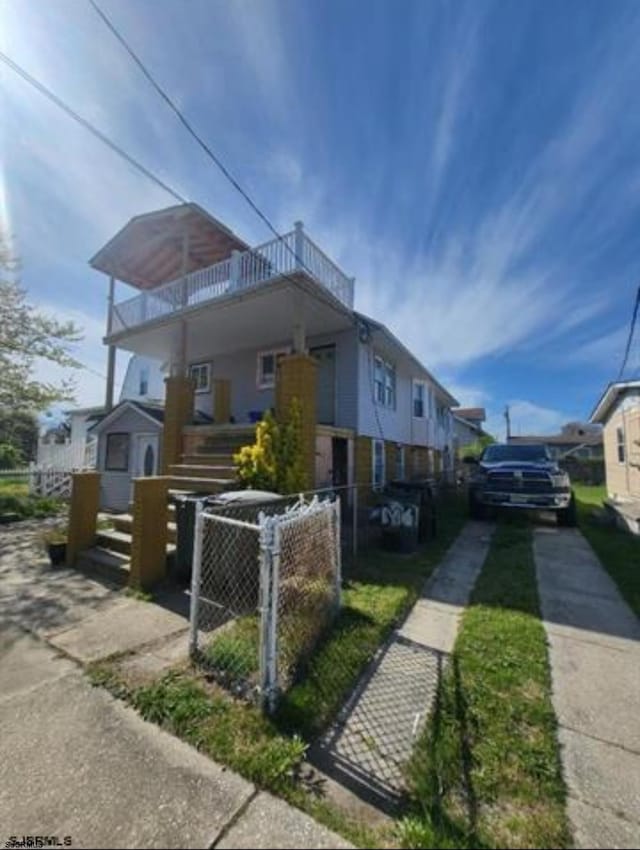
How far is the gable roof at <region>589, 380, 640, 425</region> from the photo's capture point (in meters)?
14.0

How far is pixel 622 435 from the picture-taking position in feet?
50.4

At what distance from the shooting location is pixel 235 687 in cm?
296

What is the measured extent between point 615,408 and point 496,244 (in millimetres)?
11433

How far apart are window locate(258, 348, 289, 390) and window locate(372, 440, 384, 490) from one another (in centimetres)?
352

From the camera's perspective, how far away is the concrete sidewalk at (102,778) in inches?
72.2

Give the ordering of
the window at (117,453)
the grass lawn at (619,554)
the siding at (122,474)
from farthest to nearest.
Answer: the window at (117,453), the siding at (122,474), the grass lawn at (619,554)

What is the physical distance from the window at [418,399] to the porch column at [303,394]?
8335 millimetres

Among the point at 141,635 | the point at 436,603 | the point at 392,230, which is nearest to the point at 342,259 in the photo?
the point at 392,230

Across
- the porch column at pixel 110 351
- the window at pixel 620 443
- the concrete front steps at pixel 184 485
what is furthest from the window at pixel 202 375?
the window at pixel 620 443

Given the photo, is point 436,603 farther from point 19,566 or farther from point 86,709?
point 19,566

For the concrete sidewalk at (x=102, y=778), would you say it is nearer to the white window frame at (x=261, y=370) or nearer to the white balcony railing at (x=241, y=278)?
the white balcony railing at (x=241, y=278)

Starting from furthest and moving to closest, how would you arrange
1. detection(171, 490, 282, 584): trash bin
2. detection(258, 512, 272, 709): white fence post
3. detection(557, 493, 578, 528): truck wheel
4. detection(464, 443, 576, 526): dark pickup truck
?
1. detection(557, 493, 578, 528): truck wheel
2. detection(464, 443, 576, 526): dark pickup truck
3. detection(171, 490, 282, 584): trash bin
4. detection(258, 512, 272, 709): white fence post

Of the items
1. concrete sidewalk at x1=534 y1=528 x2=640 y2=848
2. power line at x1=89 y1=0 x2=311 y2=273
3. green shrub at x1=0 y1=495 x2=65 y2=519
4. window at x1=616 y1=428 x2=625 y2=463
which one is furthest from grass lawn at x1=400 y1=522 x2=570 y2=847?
window at x1=616 y1=428 x2=625 y2=463

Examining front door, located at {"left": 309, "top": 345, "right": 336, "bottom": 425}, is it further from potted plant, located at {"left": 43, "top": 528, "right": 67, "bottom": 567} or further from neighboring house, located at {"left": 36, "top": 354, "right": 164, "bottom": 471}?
neighboring house, located at {"left": 36, "top": 354, "right": 164, "bottom": 471}
